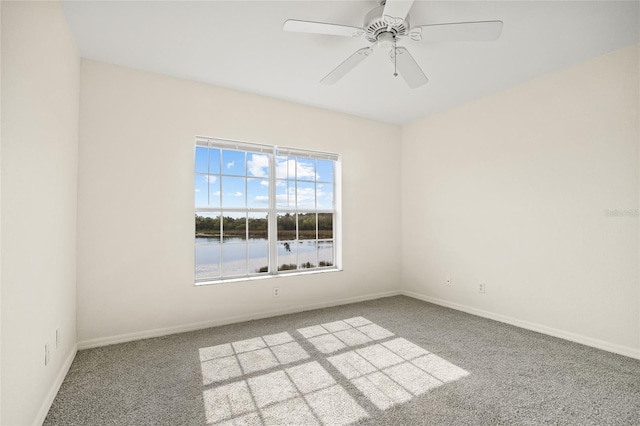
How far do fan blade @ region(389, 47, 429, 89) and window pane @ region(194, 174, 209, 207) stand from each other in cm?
229

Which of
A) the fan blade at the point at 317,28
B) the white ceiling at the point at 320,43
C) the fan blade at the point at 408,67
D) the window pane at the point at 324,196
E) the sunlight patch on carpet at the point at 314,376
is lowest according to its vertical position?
the sunlight patch on carpet at the point at 314,376

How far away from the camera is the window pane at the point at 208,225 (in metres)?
3.37

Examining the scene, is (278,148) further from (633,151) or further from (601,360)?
(601,360)

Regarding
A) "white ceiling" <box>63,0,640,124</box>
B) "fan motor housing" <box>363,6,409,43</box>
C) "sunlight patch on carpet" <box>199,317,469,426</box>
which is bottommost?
"sunlight patch on carpet" <box>199,317,469,426</box>

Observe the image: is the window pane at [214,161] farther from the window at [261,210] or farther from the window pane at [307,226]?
the window pane at [307,226]

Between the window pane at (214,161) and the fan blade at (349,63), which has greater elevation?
the fan blade at (349,63)

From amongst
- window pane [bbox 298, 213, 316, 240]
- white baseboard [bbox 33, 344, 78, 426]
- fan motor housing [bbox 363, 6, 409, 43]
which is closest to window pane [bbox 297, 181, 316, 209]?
window pane [bbox 298, 213, 316, 240]

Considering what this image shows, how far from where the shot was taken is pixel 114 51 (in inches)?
104

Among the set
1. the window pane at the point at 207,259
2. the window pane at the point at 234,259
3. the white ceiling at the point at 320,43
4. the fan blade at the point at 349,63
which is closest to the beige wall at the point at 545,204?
the white ceiling at the point at 320,43

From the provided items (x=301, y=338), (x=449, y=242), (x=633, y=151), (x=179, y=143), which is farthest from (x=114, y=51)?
(x=633, y=151)

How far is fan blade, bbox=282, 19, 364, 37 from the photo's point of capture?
6.19 feet

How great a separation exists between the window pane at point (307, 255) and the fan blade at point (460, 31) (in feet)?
8.69

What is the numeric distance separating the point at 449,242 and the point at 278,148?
251cm

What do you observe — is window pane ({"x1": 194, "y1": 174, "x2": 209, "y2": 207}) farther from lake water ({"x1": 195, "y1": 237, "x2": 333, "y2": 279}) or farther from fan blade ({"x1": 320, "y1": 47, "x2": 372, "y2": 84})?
fan blade ({"x1": 320, "y1": 47, "x2": 372, "y2": 84})
